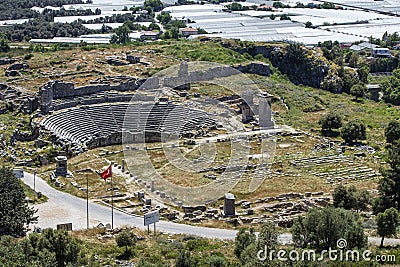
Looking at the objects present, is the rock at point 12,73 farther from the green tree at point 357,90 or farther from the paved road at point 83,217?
the green tree at point 357,90

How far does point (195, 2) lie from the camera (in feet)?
532

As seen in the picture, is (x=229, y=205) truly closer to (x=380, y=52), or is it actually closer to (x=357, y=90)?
(x=357, y=90)

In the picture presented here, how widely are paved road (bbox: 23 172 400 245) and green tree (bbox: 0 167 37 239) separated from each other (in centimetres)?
205

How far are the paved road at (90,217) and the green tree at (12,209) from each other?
2050 millimetres

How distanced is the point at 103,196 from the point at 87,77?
2795cm

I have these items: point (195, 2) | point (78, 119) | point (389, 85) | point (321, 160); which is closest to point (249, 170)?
point (321, 160)

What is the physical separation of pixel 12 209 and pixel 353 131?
114ft

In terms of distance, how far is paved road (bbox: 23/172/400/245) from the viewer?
138 ft

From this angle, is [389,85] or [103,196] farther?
[389,85]

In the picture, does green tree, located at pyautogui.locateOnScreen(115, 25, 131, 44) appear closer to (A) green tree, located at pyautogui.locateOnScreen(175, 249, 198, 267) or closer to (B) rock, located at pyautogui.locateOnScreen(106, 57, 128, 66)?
(B) rock, located at pyautogui.locateOnScreen(106, 57, 128, 66)

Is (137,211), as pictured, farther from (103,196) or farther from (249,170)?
(249,170)

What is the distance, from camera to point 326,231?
34094 mm

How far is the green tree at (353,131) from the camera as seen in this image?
64.0m

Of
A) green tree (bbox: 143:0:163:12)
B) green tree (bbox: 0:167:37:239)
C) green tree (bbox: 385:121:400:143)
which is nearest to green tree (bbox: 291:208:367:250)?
green tree (bbox: 0:167:37:239)
